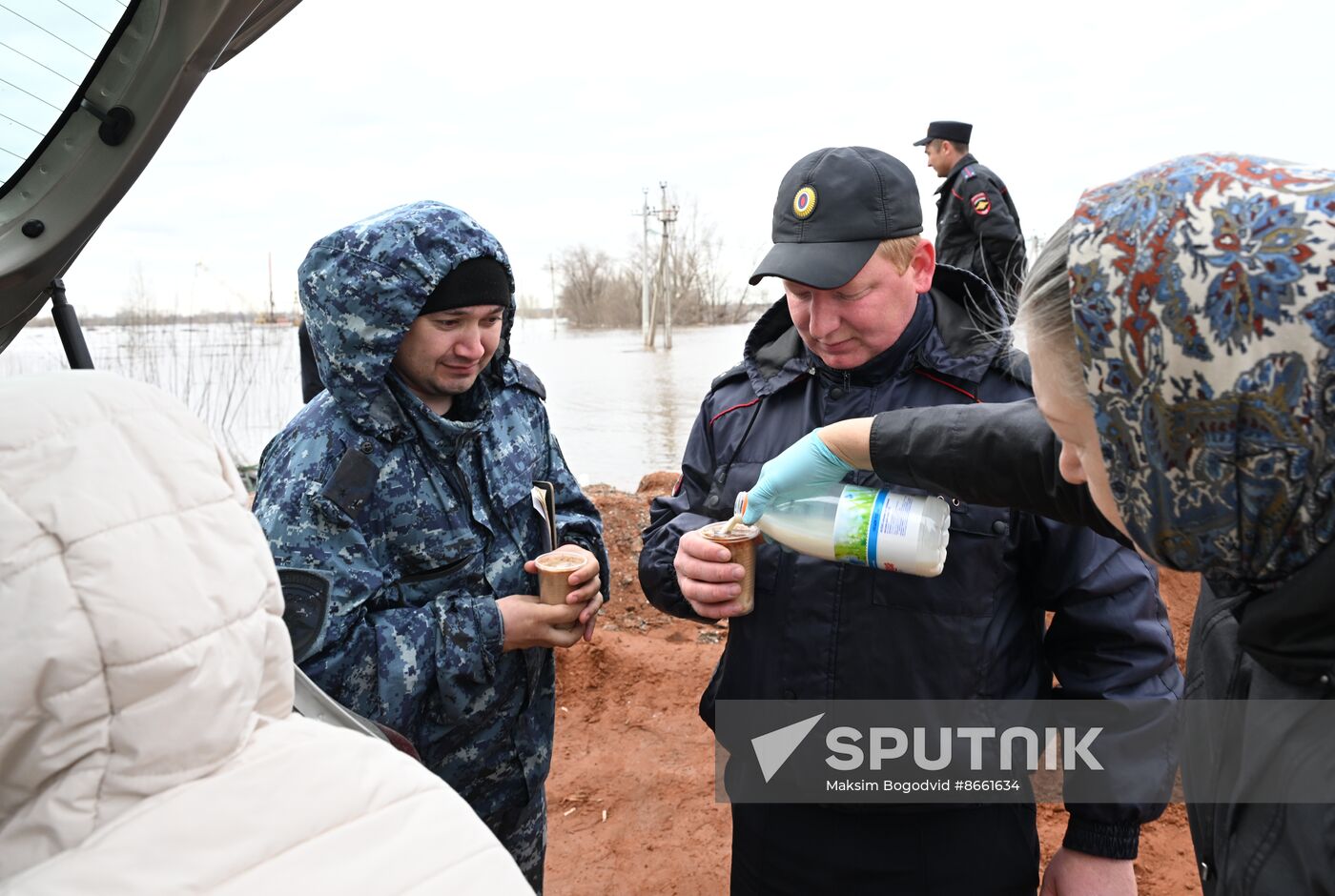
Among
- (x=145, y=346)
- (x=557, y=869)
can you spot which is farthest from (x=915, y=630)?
(x=145, y=346)

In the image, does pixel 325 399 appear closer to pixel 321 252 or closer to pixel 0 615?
pixel 321 252

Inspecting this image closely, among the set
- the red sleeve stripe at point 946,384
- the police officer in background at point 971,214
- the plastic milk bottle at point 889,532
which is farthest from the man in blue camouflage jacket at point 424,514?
the police officer in background at point 971,214

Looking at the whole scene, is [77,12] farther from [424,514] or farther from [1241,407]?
[1241,407]

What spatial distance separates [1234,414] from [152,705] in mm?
1204

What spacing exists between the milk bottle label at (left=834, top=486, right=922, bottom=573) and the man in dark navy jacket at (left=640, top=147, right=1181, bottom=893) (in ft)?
0.55

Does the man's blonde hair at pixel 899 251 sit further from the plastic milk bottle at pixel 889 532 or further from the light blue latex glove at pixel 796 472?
the plastic milk bottle at pixel 889 532

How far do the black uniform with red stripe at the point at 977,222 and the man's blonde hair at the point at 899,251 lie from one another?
5.18m

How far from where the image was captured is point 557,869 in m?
3.58

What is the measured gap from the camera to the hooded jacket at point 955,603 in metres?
1.92

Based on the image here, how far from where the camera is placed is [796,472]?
200 centimetres

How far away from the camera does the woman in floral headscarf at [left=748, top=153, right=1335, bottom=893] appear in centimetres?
92

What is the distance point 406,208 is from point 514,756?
1.61 meters

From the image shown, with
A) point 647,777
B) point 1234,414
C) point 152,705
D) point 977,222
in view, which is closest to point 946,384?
point 1234,414

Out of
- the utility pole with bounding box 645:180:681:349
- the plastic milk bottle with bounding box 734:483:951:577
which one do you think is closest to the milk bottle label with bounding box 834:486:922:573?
the plastic milk bottle with bounding box 734:483:951:577
